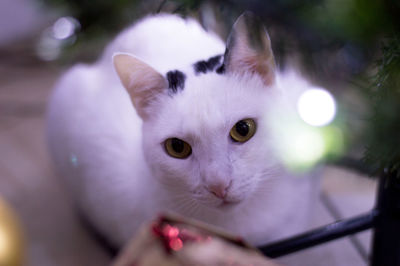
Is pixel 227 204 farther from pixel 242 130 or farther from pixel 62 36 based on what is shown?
pixel 62 36

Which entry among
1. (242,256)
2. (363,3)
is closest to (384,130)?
(363,3)

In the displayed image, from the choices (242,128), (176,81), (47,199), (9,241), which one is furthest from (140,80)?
→ (47,199)

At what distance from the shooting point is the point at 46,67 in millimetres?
1751

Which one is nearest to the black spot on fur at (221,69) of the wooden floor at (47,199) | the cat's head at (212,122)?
the cat's head at (212,122)

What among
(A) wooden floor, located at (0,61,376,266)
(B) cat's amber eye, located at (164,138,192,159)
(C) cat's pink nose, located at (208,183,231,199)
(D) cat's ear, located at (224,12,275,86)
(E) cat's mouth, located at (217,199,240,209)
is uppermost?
(D) cat's ear, located at (224,12,275,86)

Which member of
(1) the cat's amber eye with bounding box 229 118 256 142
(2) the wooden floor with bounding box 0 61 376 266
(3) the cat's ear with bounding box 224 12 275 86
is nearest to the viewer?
(3) the cat's ear with bounding box 224 12 275 86

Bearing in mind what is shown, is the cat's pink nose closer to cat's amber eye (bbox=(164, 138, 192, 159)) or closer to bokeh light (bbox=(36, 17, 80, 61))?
cat's amber eye (bbox=(164, 138, 192, 159))

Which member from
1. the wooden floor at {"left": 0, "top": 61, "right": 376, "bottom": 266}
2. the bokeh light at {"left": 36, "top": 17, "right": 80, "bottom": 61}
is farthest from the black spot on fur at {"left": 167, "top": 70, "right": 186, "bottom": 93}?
the wooden floor at {"left": 0, "top": 61, "right": 376, "bottom": 266}

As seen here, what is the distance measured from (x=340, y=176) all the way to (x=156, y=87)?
66 centimetres

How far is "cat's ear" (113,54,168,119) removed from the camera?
54 centimetres

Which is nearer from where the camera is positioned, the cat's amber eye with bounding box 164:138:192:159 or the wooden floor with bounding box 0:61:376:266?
the cat's amber eye with bounding box 164:138:192:159

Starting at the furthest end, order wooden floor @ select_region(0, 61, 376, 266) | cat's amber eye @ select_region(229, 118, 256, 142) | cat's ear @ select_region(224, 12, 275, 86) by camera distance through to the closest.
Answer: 1. wooden floor @ select_region(0, 61, 376, 266)
2. cat's amber eye @ select_region(229, 118, 256, 142)
3. cat's ear @ select_region(224, 12, 275, 86)

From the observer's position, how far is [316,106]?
1.88ft

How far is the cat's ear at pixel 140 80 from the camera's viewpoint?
0.54m
